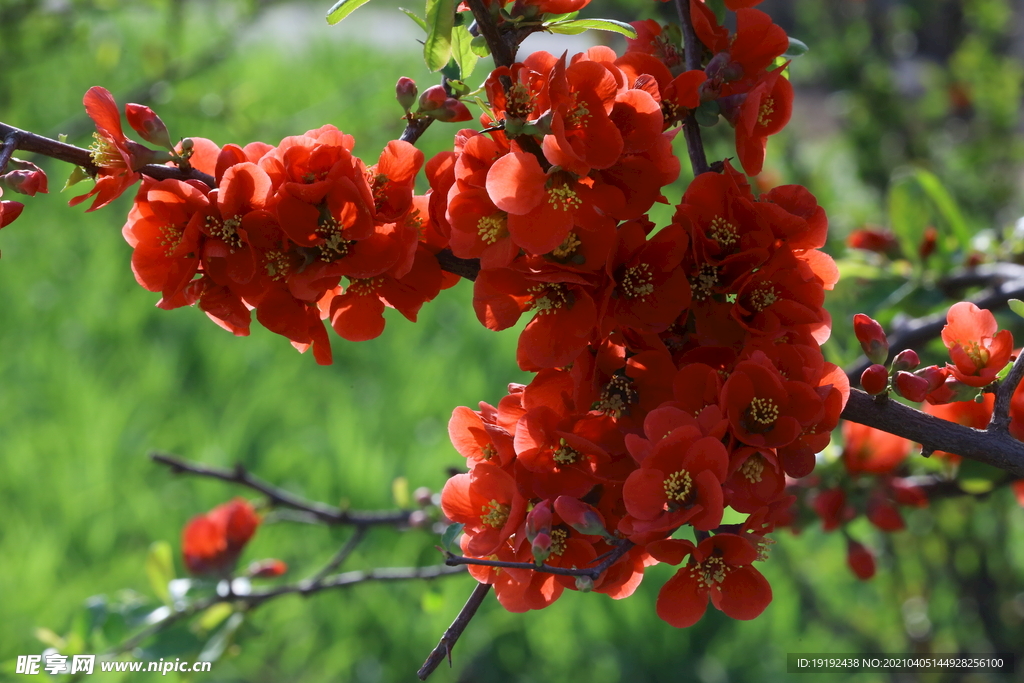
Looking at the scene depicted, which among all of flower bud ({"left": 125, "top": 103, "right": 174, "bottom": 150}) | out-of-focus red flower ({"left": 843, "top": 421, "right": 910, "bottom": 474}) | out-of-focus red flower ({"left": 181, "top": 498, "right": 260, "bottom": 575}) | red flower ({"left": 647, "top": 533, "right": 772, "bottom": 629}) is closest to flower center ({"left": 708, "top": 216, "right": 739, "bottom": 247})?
red flower ({"left": 647, "top": 533, "right": 772, "bottom": 629})

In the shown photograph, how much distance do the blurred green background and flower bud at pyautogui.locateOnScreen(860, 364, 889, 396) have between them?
0.66m

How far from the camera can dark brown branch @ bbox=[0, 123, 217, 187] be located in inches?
23.9

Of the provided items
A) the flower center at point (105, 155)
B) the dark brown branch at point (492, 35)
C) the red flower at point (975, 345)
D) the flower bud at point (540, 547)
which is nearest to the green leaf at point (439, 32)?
the dark brown branch at point (492, 35)

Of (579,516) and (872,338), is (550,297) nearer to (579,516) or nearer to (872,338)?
(579,516)

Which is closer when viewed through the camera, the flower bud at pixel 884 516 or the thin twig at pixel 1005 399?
the thin twig at pixel 1005 399

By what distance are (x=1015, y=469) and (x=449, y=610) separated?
1.47 meters

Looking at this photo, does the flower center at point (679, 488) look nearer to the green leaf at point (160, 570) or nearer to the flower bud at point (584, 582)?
the flower bud at point (584, 582)

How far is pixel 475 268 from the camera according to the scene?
638mm

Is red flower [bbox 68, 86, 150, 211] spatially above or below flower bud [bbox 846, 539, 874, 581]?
above

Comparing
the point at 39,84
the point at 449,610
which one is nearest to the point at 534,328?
the point at 449,610

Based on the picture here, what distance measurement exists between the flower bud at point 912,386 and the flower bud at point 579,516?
0.27 metres

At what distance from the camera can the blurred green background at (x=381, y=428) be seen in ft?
5.88

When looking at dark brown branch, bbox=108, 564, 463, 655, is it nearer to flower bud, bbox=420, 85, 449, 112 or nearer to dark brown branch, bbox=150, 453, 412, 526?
dark brown branch, bbox=150, 453, 412, 526

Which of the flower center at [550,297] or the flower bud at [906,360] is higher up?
the flower center at [550,297]
